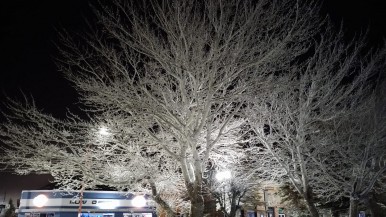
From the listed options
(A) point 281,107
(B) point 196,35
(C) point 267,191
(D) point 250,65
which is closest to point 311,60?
(A) point 281,107

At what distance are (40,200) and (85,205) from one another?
3.18m

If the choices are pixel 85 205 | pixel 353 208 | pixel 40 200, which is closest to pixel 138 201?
pixel 85 205

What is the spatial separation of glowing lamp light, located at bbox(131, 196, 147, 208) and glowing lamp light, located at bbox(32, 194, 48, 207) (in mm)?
6418

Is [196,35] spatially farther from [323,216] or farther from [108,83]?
[323,216]

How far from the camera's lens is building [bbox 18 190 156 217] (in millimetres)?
23562

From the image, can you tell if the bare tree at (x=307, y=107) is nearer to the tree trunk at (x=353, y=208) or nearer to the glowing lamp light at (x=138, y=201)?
the tree trunk at (x=353, y=208)

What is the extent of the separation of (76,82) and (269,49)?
699cm

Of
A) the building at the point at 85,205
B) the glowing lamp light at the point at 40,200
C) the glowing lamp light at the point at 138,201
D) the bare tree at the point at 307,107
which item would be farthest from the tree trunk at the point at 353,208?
the glowing lamp light at the point at 40,200

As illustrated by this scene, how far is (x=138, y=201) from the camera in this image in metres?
24.3

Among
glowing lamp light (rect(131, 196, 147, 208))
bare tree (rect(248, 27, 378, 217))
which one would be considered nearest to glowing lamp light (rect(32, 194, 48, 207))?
glowing lamp light (rect(131, 196, 147, 208))

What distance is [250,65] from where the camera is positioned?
10.9 meters

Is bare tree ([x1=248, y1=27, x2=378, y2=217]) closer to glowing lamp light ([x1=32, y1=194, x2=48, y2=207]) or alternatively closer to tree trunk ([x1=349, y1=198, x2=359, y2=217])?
tree trunk ([x1=349, y1=198, x2=359, y2=217])

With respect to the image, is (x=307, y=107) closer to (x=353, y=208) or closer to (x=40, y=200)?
(x=353, y=208)

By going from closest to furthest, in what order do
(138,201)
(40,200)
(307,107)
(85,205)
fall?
(307,107) < (40,200) < (138,201) < (85,205)
